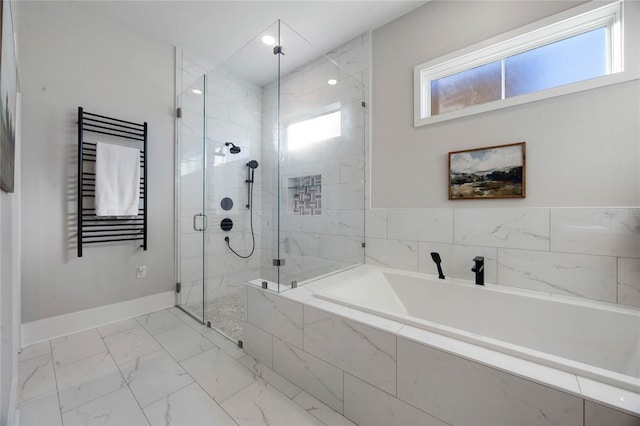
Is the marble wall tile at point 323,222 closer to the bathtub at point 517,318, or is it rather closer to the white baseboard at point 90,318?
the bathtub at point 517,318

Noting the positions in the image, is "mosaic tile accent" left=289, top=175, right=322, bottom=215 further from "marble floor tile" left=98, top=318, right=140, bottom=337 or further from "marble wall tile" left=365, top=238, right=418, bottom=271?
"marble floor tile" left=98, top=318, right=140, bottom=337

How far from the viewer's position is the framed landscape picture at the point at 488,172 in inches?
68.6

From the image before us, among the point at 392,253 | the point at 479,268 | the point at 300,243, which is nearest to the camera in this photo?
the point at 479,268

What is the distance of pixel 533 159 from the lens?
1.70m

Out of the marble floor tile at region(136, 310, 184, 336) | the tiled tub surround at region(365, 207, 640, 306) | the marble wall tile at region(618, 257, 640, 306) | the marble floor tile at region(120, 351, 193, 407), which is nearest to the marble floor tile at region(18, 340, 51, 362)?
the marble floor tile at region(136, 310, 184, 336)

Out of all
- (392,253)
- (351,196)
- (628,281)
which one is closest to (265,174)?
(351,196)

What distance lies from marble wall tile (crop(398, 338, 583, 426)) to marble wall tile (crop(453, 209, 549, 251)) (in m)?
1.14

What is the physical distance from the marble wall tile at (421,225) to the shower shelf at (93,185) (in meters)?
2.42

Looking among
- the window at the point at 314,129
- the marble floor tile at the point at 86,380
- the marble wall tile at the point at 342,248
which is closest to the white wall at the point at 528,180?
the marble wall tile at the point at 342,248

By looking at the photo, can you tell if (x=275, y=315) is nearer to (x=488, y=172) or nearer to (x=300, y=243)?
(x=300, y=243)

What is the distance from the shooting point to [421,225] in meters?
2.16

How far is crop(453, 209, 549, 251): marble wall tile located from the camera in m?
1.68

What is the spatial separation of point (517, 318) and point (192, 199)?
2933 millimetres

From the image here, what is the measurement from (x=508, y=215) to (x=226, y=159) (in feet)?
8.00
